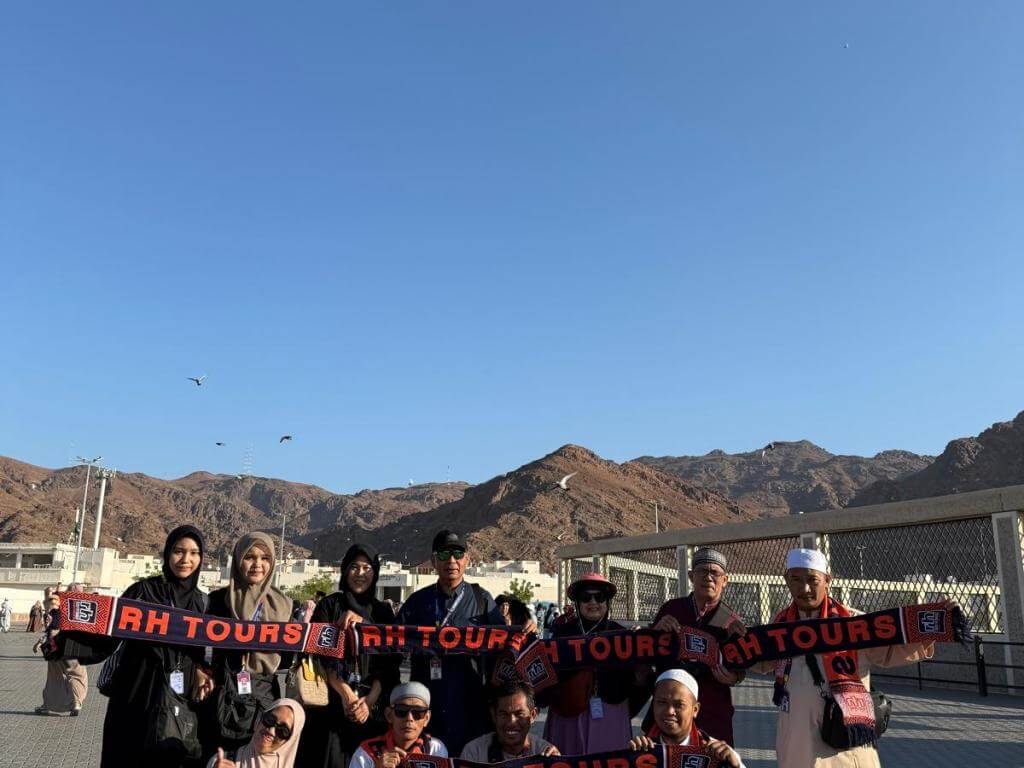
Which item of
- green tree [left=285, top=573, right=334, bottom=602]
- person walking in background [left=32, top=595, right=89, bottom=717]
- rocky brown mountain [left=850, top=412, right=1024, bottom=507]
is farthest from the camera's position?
rocky brown mountain [left=850, top=412, right=1024, bottom=507]

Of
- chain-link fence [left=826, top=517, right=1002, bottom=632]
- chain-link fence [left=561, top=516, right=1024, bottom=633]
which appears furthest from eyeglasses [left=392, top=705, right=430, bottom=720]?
chain-link fence [left=826, top=517, right=1002, bottom=632]

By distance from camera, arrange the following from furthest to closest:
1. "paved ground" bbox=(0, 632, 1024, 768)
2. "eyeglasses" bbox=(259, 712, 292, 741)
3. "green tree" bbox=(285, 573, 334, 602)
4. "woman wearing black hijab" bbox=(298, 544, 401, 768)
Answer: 1. "green tree" bbox=(285, 573, 334, 602)
2. "paved ground" bbox=(0, 632, 1024, 768)
3. "woman wearing black hijab" bbox=(298, 544, 401, 768)
4. "eyeglasses" bbox=(259, 712, 292, 741)

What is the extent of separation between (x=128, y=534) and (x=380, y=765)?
613 ft

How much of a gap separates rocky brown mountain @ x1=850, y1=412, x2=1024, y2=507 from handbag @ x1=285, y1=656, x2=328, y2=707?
14604 centimetres

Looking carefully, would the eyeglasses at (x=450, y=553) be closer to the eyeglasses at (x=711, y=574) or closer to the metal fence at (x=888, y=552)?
the eyeglasses at (x=711, y=574)

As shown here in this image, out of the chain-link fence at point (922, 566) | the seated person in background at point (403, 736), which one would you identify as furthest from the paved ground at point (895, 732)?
the seated person in background at point (403, 736)

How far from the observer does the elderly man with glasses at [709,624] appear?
189 inches

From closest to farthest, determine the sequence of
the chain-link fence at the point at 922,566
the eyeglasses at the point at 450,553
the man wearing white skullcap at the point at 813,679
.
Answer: the man wearing white skullcap at the point at 813,679 < the eyeglasses at the point at 450,553 < the chain-link fence at the point at 922,566

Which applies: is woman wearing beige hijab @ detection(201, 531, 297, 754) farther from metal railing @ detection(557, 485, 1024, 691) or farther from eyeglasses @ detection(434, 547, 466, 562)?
metal railing @ detection(557, 485, 1024, 691)

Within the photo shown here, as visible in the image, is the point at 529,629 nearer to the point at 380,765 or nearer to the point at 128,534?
the point at 380,765

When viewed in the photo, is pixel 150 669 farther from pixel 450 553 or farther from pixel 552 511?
pixel 552 511

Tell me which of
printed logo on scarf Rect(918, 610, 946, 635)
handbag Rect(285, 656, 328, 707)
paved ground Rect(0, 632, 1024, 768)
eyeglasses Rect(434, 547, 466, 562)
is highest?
eyeglasses Rect(434, 547, 466, 562)

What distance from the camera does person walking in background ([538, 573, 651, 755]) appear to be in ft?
16.4

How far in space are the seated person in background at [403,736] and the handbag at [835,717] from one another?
6.37 ft
